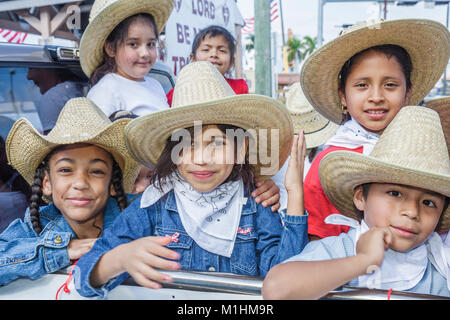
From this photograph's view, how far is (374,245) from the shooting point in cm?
129

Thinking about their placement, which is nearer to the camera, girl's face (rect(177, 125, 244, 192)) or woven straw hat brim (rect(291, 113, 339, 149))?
girl's face (rect(177, 125, 244, 192))

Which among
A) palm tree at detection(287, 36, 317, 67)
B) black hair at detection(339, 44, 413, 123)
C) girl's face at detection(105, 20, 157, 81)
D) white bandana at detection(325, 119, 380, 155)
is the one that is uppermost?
palm tree at detection(287, 36, 317, 67)

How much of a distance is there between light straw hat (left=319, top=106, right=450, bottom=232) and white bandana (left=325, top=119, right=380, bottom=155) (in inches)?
14.6

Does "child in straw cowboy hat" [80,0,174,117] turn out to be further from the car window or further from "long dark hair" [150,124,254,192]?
"long dark hair" [150,124,254,192]

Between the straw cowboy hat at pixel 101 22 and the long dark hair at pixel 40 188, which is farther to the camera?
the straw cowboy hat at pixel 101 22

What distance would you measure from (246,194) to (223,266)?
1.15 feet

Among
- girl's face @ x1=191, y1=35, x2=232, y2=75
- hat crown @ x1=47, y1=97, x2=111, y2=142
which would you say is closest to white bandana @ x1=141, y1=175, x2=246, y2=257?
hat crown @ x1=47, y1=97, x2=111, y2=142

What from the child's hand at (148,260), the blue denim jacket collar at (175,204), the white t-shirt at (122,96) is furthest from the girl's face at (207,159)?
the white t-shirt at (122,96)

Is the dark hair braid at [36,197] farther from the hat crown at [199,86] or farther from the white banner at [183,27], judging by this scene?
the white banner at [183,27]

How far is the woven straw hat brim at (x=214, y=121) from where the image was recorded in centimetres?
163

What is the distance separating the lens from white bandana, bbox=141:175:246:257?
5.78 ft

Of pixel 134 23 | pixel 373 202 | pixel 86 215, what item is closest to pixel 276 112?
pixel 373 202

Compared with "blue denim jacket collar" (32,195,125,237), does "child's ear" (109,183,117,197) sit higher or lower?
higher
